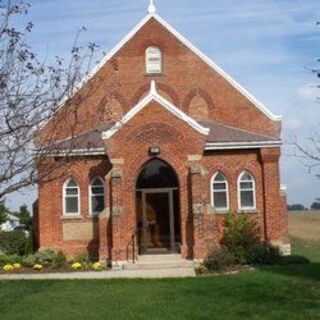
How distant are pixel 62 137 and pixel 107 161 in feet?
57.0

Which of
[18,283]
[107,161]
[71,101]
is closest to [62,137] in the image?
[71,101]

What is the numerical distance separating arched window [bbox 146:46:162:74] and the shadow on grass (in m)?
11.5

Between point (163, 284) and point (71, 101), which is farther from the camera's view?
point (163, 284)

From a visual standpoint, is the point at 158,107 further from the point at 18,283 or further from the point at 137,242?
the point at 18,283

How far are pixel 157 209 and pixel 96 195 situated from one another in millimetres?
2582

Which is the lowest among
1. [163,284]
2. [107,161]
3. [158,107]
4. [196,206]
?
[163,284]

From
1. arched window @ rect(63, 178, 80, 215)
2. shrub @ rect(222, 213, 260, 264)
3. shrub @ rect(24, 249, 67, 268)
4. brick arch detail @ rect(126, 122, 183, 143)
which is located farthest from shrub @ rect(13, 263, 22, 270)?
shrub @ rect(222, 213, 260, 264)

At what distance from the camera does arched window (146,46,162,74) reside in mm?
32188

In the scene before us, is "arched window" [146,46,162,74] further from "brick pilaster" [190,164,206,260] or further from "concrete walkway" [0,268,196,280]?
"concrete walkway" [0,268,196,280]

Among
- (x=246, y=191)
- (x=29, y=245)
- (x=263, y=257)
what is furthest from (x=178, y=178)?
(x=29, y=245)

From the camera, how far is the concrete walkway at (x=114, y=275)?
73.1 feet

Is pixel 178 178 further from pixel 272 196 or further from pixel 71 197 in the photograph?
pixel 71 197

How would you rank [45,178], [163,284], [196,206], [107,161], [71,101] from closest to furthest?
[45,178] → [71,101] → [163,284] → [196,206] → [107,161]

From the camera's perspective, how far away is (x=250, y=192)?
2970 centimetres
